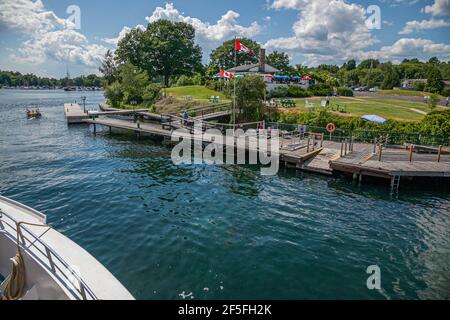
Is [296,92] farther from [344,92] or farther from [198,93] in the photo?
[198,93]

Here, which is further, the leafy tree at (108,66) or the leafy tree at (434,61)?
the leafy tree at (434,61)

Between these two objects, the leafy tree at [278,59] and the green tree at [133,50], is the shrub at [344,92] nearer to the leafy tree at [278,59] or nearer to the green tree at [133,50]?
the leafy tree at [278,59]

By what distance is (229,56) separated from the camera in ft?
323

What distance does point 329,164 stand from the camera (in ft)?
76.0

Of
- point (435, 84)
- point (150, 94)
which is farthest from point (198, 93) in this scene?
point (435, 84)

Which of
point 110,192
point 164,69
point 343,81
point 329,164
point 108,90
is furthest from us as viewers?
point 343,81

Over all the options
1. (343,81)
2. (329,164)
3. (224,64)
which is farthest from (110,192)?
(343,81)

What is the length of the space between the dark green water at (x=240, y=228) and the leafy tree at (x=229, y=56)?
7894 cm

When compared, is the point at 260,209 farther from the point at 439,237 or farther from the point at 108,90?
the point at 108,90

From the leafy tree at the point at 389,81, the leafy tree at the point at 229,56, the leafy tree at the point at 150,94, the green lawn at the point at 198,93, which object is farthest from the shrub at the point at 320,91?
the leafy tree at the point at 389,81

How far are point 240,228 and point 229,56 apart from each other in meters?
91.5

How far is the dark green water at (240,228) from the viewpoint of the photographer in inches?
432

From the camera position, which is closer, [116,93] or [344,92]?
[344,92]

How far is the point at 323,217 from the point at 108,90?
6014 cm
